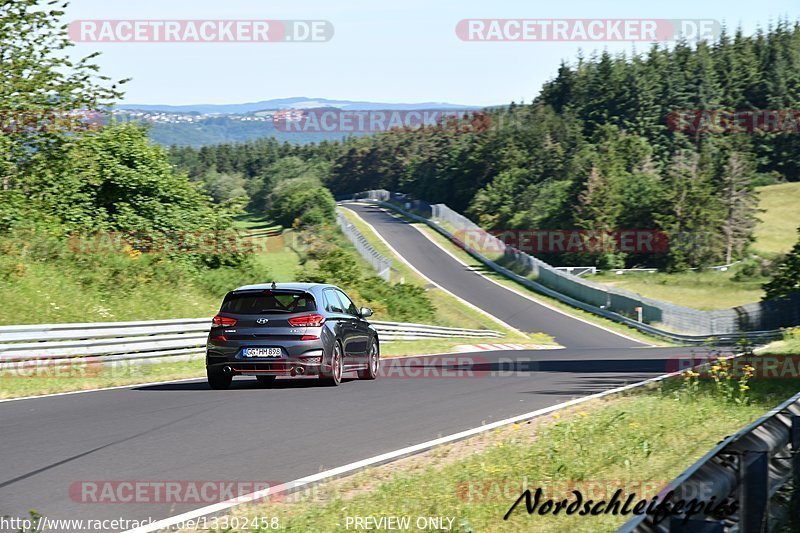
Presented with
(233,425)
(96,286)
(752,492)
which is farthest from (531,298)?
(752,492)

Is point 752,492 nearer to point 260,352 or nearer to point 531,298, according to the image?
point 260,352

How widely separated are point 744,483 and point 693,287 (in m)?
77.6

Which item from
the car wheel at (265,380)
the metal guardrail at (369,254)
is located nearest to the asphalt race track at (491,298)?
the metal guardrail at (369,254)

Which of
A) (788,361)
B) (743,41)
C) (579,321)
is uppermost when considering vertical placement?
(743,41)

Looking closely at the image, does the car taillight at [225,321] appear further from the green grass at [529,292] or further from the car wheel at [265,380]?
the green grass at [529,292]

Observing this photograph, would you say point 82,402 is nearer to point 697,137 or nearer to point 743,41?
point 697,137

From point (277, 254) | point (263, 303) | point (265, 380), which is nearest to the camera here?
point (263, 303)

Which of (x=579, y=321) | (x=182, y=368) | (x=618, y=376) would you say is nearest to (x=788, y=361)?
(x=618, y=376)

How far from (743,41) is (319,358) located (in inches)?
6104

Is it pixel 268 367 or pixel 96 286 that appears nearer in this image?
pixel 268 367

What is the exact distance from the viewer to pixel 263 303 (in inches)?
612

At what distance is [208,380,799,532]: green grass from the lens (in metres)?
6.63

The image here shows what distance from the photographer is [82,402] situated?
13.5m

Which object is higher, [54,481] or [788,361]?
[54,481]
